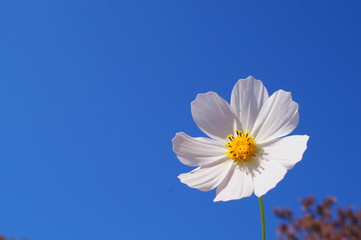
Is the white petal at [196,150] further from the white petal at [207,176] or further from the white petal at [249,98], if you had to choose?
the white petal at [249,98]

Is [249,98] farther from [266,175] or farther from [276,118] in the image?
[266,175]

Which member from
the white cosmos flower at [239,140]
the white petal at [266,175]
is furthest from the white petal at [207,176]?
the white petal at [266,175]

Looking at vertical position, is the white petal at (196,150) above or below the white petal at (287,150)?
above

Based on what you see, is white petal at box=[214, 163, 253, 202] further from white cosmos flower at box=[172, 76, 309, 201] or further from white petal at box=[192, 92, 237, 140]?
white petal at box=[192, 92, 237, 140]

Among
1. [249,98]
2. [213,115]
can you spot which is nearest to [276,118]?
[249,98]

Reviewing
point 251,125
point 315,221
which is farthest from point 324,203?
point 251,125
